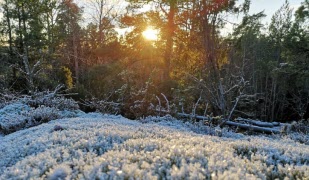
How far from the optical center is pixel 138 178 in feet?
9.34

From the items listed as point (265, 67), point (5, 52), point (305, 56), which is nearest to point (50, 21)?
point (5, 52)

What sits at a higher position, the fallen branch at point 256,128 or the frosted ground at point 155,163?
the frosted ground at point 155,163

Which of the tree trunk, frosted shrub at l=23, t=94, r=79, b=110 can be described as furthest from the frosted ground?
the tree trunk

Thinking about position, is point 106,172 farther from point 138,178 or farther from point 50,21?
point 50,21

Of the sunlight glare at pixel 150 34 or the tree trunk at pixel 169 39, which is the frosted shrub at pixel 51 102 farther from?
the sunlight glare at pixel 150 34

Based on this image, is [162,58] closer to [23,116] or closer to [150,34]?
[150,34]

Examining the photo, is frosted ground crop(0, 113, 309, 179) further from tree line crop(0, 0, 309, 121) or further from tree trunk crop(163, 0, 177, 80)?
tree trunk crop(163, 0, 177, 80)

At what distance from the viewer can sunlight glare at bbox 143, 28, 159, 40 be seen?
23072mm

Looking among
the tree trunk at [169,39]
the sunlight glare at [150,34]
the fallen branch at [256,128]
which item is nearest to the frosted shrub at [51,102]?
the fallen branch at [256,128]

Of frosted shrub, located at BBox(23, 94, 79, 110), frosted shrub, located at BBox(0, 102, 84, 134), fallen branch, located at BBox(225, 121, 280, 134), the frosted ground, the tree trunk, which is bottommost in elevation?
fallen branch, located at BBox(225, 121, 280, 134)

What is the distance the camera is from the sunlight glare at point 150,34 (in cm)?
2307

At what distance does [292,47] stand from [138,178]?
1719 cm

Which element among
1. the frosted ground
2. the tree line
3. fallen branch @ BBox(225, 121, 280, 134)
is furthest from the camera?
the tree line

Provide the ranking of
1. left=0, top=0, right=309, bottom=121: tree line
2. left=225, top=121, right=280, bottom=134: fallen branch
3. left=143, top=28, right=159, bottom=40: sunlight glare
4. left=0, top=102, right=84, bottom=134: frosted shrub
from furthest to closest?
left=143, top=28, right=159, bottom=40: sunlight glare → left=0, top=0, right=309, bottom=121: tree line → left=225, top=121, right=280, bottom=134: fallen branch → left=0, top=102, right=84, bottom=134: frosted shrub
